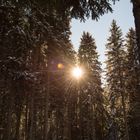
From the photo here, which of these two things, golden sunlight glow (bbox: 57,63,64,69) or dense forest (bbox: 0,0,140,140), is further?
golden sunlight glow (bbox: 57,63,64,69)

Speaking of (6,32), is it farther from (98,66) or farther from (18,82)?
(98,66)

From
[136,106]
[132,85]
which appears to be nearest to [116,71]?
[132,85]

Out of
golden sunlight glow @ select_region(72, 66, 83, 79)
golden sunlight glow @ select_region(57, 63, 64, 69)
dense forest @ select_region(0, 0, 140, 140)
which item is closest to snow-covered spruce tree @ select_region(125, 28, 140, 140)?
dense forest @ select_region(0, 0, 140, 140)

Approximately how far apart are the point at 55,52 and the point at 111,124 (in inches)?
905

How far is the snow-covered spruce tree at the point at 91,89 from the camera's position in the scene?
32.3 meters

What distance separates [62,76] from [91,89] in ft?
16.5

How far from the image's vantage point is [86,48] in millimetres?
35469

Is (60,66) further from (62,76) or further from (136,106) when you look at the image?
(136,106)

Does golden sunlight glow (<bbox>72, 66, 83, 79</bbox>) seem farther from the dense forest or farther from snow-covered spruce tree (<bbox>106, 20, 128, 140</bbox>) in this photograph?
snow-covered spruce tree (<bbox>106, 20, 128, 140</bbox>)

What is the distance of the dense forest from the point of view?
1104 cm

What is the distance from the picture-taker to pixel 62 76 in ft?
95.0

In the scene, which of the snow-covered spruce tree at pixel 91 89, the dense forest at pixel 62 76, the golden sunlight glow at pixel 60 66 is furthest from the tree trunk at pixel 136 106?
the golden sunlight glow at pixel 60 66

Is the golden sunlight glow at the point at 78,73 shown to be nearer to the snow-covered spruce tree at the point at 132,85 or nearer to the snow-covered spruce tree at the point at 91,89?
the snow-covered spruce tree at the point at 91,89

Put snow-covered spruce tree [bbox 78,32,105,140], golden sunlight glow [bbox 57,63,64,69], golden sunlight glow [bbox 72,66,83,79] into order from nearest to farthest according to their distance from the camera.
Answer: golden sunlight glow [bbox 57,63,64,69] → golden sunlight glow [bbox 72,66,83,79] → snow-covered spruce tree [bbox 78,32,105,140]
